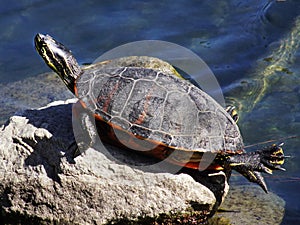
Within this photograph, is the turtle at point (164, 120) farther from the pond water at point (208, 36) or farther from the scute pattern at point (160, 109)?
the pond water at point (208, 36)

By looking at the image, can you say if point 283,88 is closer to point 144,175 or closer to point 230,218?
point 230,218

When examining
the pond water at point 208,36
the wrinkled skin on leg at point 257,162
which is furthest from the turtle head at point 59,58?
the pond water at point 208,36

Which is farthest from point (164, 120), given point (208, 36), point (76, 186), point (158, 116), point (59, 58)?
point (208, 36)

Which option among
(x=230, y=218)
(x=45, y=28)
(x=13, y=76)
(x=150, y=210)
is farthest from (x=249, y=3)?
(x=150, y=210)

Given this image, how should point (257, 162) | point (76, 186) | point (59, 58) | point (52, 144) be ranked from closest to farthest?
point (76, 186)
point (52, 144)
point (257, 162)
point (59, 58)

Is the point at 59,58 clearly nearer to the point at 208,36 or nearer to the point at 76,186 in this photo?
the point at 76,186
